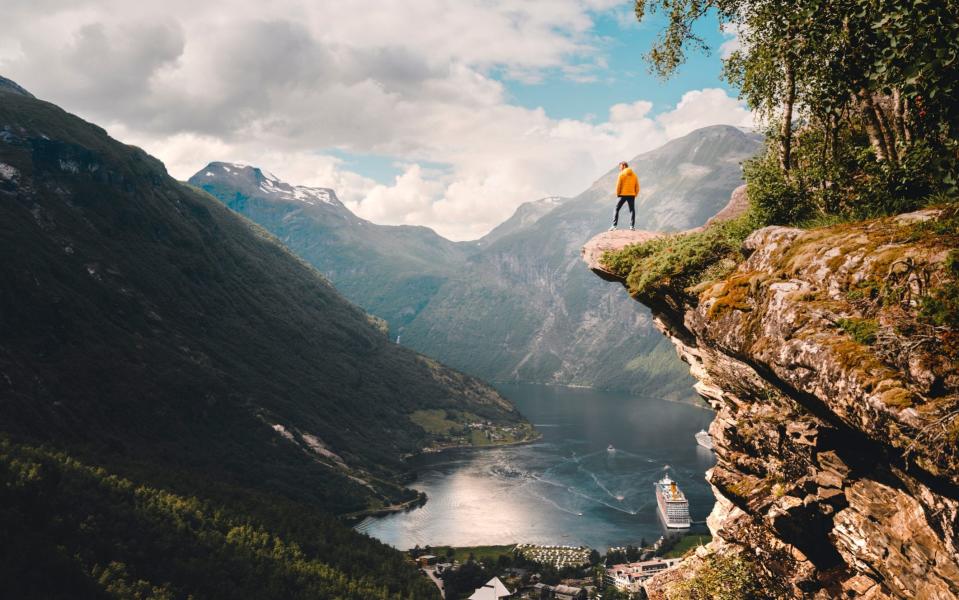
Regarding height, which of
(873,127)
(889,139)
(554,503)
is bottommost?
(554,503)

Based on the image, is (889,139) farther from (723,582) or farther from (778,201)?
(723,582)

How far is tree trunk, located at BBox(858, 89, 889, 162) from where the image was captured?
1272 cm

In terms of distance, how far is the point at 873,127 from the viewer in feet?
42.9

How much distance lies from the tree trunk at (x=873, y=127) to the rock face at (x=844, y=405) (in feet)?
8.70

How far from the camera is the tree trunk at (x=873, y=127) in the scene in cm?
1272

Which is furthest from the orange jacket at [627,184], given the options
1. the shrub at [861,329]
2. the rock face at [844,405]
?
the shrub at [861,329]

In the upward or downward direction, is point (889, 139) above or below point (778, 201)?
above

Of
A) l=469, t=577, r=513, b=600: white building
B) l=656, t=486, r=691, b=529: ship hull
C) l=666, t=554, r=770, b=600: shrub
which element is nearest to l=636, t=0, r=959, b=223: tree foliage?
l=666, t=554, r=770, b=600: shrub

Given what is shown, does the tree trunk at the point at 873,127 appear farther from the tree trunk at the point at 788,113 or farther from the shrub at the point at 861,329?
the shrub at the point at 861,329

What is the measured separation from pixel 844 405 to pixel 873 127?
7.45 m

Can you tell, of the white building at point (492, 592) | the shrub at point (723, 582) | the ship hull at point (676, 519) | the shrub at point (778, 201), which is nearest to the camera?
the shrub at point (778, 201)

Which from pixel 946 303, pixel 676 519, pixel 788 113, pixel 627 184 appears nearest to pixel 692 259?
pixel 788 113

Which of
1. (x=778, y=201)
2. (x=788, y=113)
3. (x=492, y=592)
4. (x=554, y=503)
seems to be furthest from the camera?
(x=554, y=503)

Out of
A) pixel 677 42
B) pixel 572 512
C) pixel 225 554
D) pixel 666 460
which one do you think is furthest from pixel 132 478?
pixel 666 460
